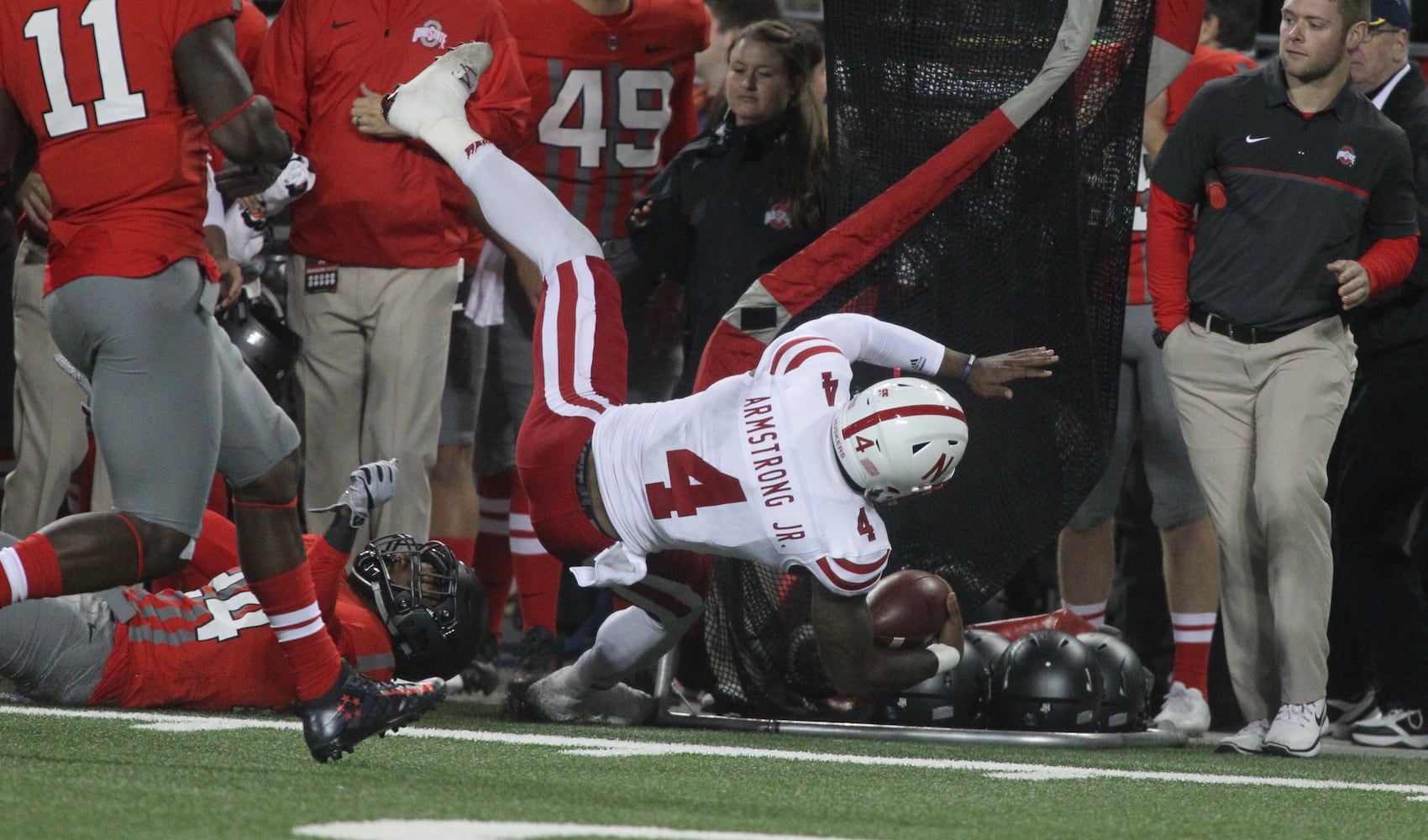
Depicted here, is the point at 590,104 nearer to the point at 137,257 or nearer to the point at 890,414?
the point at 890,414

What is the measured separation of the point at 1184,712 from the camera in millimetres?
5648

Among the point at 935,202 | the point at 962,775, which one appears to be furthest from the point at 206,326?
the point at 935,202

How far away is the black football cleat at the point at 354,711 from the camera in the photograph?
3902 millimetres

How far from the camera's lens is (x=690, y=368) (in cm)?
604

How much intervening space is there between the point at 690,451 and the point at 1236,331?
1709mm

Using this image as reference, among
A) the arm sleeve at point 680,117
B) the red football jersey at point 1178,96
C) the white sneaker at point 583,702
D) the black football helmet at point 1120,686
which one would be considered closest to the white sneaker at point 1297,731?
the black football helmet at point 1120,686

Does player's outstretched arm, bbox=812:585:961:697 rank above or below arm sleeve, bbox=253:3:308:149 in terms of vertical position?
below

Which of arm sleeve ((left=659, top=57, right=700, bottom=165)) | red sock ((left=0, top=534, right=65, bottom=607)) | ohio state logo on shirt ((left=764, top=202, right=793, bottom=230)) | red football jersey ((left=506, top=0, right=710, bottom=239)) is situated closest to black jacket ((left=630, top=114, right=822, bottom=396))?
ohio state logo on shirt ((left=764, top=202, right=793, bottom=230))

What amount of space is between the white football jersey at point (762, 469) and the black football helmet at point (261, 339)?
5.29 feet

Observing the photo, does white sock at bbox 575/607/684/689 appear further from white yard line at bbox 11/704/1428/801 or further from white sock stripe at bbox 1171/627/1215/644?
white sock stripe at bbox 1171/627/1215/644

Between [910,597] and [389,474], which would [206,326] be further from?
[910,597]

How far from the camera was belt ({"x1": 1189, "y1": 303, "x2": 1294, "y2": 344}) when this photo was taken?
529 cm

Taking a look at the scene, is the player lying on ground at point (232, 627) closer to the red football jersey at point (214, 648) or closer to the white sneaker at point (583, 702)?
the red football jersey at point (214, 648)

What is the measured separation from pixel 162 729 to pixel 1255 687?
297 cm
